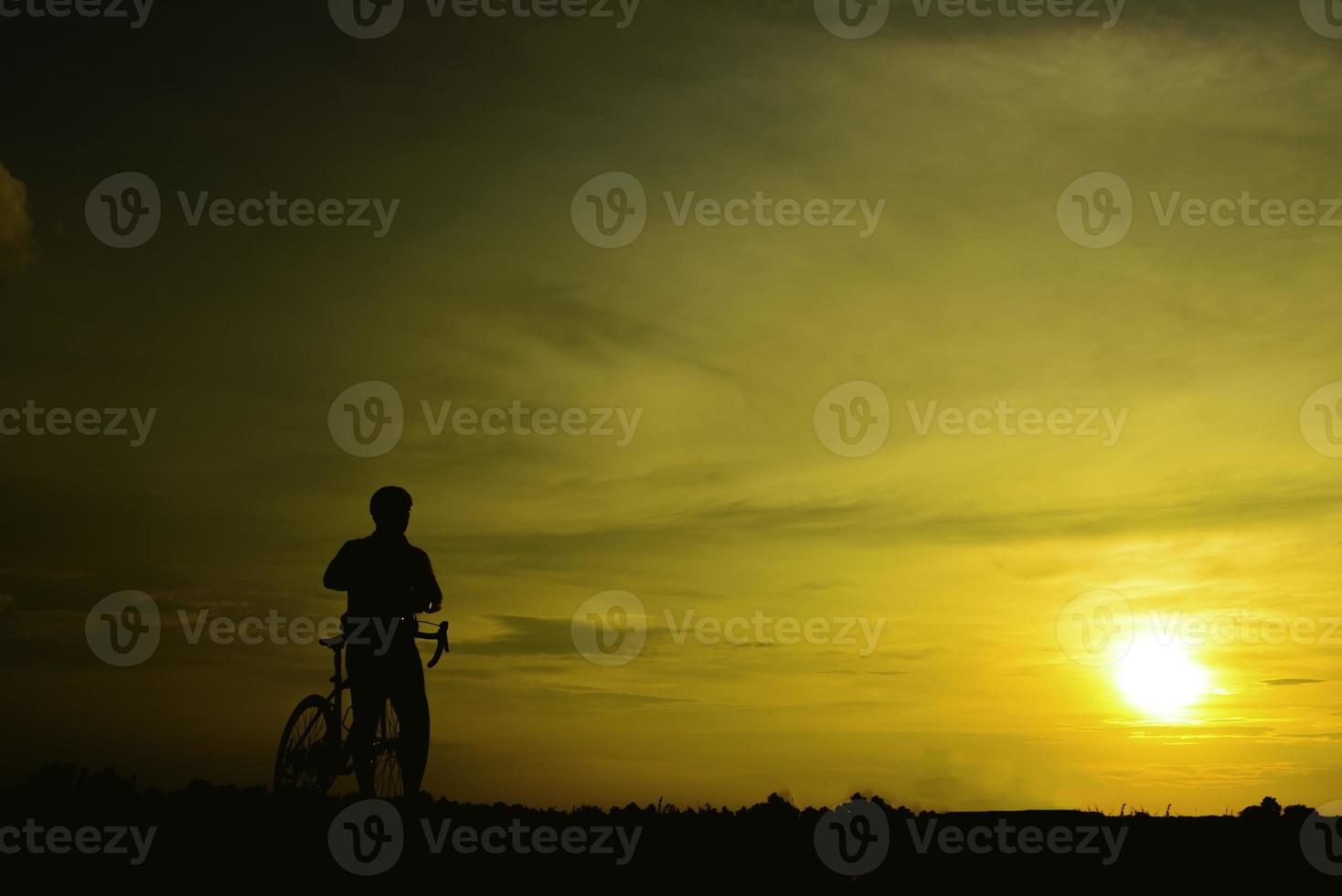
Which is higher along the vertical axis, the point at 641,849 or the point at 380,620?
the point at 380,620

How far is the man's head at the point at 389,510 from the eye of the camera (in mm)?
14266

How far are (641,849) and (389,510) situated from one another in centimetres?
469

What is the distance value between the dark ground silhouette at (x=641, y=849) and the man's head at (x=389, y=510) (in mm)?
2898

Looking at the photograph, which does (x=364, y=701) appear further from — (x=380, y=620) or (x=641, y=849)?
(x=641, y=849)

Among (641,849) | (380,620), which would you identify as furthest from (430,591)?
(641,849)

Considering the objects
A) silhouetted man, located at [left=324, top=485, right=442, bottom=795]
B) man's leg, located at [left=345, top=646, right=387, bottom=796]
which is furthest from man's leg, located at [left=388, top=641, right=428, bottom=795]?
man's leg, located at [left=345, top=646, right=387, bottom=796]

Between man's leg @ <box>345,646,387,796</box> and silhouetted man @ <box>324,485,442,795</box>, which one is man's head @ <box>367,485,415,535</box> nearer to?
silhouetted man @ <box>324,485,442,795</box>

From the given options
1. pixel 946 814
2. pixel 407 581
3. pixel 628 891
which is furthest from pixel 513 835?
pixel 946 814

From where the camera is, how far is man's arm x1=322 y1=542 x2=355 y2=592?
46.6 ft

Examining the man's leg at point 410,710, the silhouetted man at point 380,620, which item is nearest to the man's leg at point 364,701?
the silhouetted man at point 380,620

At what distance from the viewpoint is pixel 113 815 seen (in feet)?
41.4

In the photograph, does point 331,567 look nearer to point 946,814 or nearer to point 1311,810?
point 946,814

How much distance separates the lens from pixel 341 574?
14234 millimetres

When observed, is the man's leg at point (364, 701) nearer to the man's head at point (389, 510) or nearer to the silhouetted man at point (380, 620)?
the silhouetted man at point (380, 620)
